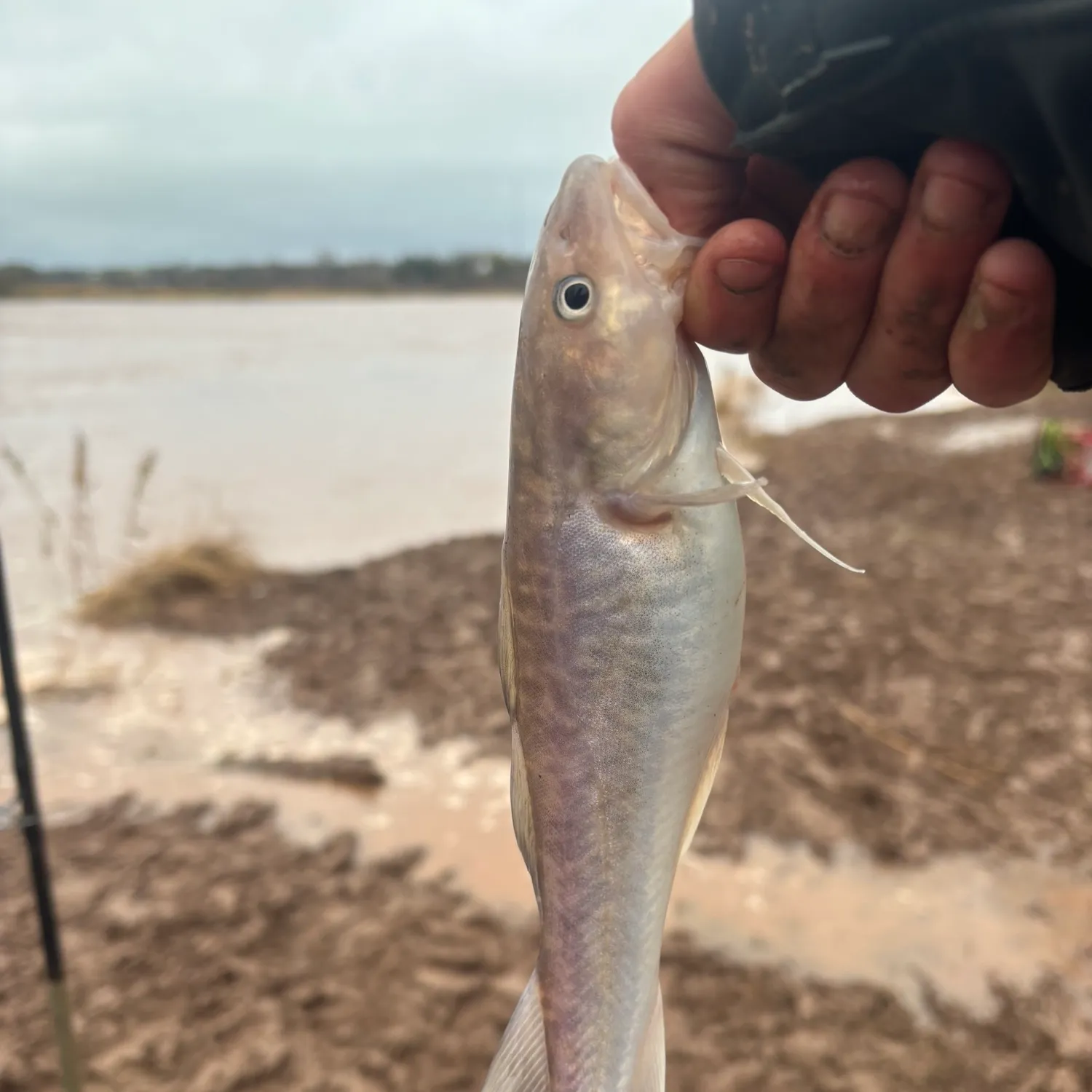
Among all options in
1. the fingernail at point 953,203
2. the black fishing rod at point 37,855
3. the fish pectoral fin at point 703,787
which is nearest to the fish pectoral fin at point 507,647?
the fish pectoral fin at point 703,787

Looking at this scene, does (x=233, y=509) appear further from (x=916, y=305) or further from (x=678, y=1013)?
(x=916, y=305)

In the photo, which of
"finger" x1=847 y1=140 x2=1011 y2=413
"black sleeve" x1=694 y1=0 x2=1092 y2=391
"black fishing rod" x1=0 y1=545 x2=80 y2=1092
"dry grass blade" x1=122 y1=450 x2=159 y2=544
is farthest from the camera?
"dry grass blade" x1=122 y1=450 x2=159 y2=544

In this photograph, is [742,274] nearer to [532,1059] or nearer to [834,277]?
[834,277]

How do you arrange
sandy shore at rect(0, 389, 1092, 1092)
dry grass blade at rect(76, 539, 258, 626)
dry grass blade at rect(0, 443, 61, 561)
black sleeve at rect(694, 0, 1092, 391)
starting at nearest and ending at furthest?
black sleeve at rect(694, 0, 1092, 391), sandy shore at rect(0, 389, 1092, 1092), dry grass blade at rect(0, 443, 61, 561), dry grass blade at rect(76, 539, 258, 626)

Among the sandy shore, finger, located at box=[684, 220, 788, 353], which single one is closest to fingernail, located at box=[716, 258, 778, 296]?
finger, located at box=[684, 220, 788, 353]

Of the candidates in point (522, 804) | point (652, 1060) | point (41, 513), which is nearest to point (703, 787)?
point (522, 804)

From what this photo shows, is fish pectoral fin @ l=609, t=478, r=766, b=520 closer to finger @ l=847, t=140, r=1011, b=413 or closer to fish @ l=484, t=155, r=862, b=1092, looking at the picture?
fish @ l=484, t=155, r=862, b=1092

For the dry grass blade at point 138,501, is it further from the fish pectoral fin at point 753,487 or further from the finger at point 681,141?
the fish pectoral fin at point 753,487

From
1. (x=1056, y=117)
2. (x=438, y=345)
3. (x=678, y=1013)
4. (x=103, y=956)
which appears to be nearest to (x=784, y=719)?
(x=678, y=1013)
